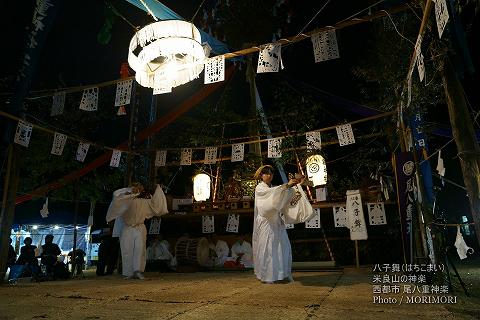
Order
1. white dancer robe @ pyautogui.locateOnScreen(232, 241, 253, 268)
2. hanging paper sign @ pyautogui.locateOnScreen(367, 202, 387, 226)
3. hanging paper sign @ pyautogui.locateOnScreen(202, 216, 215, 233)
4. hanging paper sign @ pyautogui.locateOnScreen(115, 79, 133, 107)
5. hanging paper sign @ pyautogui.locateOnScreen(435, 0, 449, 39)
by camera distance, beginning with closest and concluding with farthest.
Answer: hanging paper sign @ pyautogui.locateOnScreen(435, 0, 449, 39)
hanging paper sign @ pyautogui.locateOnScreen(115, 79, 133, 107)
hanging paper sign @ pyautogui.locateOnScreen(367, 202, 387, 226)
white dancer robe @ pyautogui.locateOnScreen(232, 241, 253, 268)
hanging paper sign @ pyautogui.locateOnScreen(202, 216, 215, 233)

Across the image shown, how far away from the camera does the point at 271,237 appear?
6.75 metres

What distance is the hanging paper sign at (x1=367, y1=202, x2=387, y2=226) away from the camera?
31.0ft

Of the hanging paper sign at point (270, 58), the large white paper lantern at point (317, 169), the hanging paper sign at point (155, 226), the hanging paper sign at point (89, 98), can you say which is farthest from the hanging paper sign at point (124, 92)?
the large white paper lantern at point (317, 169)

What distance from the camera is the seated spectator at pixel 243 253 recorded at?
11.3 meters

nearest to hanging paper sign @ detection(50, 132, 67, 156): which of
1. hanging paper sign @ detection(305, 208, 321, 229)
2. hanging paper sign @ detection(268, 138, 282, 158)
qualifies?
hanging paper sign @ detection(268, 138, 282, 158)

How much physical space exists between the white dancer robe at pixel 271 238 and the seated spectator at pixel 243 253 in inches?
178

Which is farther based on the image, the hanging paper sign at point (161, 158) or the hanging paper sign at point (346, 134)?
the hanging paper sign at point (161, 158)

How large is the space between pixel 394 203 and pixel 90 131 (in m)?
11.2

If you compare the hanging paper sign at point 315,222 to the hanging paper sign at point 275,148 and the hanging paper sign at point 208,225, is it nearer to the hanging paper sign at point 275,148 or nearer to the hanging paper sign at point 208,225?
the hanging paper sign at point 275,148

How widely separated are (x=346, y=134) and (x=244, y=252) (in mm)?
5159

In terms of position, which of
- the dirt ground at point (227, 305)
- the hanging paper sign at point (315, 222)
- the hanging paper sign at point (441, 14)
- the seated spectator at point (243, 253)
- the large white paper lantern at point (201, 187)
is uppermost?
the hanging paper sign at point (441, 14)

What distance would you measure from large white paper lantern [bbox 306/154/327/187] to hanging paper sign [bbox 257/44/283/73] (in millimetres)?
4266

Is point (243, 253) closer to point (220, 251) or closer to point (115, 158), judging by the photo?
point (220, 251)

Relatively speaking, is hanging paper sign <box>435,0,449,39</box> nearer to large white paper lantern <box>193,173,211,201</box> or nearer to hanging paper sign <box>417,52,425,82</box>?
hanging paper sign <box>417,52,425,82</box>
